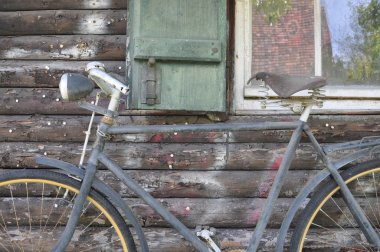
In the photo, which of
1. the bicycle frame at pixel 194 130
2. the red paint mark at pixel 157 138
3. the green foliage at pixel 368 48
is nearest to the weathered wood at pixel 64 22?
the red paint mark at pixel 157 138

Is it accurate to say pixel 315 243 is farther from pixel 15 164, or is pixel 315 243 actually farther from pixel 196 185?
pixel 15 164

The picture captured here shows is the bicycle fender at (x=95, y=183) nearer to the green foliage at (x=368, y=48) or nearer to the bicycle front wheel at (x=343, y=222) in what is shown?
the bicycle front wheel at (x=343, y=222)

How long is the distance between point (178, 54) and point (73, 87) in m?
0.73

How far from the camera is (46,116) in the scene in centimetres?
324

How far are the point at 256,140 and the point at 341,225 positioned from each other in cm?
74

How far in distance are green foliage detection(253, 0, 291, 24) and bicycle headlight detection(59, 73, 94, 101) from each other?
141cm

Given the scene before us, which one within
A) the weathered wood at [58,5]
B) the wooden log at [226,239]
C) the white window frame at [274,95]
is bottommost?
the wooden log at [226,239]

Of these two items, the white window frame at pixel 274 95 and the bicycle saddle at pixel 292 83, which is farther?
the white window frame at pixel 274 95

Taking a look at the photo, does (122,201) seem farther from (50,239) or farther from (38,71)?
(38,71)

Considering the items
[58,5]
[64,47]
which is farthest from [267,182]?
[58,5]

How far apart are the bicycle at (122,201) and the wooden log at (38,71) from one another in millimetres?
633

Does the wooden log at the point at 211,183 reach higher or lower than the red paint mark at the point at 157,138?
lower

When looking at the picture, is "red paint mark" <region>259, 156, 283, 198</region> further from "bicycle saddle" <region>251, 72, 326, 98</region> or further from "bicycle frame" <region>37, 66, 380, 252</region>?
"bicycle saddle" <region>251, 72, 326, 98</region>

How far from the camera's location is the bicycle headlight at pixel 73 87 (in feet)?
7.84
